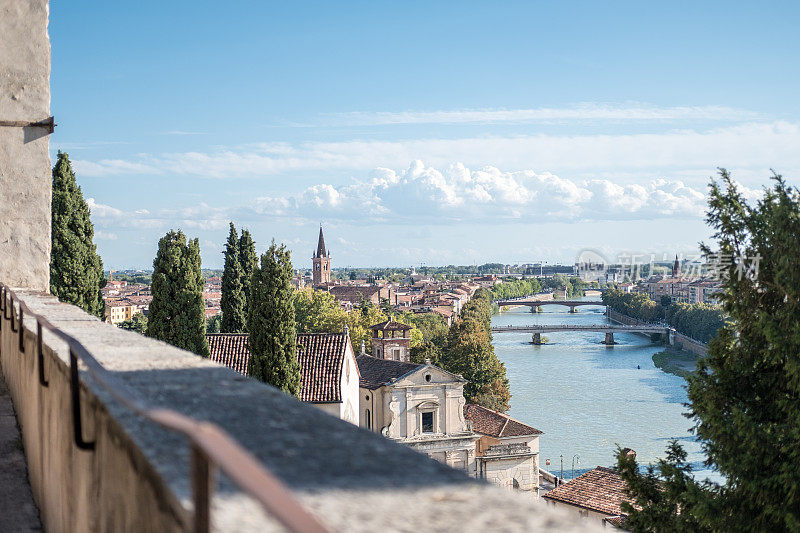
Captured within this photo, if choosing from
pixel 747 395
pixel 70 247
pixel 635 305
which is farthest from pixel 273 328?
pixel 635 305

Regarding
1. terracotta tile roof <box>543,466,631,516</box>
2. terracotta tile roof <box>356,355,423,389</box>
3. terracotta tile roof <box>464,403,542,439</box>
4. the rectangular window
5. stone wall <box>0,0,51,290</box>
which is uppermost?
stone wall <box>0,0,51,290</box>

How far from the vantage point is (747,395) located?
21.6 ft

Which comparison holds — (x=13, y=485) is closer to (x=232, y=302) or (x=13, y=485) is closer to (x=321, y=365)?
(x=321, y=365)

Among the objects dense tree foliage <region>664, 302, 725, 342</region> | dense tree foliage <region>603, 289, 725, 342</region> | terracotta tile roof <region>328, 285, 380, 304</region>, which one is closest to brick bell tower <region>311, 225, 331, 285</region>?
terracotta tile roof <region>328, 285, 380, 304</region>

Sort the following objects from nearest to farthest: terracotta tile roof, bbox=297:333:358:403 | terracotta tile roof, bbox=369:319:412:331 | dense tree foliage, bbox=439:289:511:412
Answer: terracotta tile roof, bbox=297:333:358:403 < terracotta tile roof, bbox=369:319:412:331 < dense tree foliage, bbox=439:289:511:412

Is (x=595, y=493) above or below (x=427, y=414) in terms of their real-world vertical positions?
below

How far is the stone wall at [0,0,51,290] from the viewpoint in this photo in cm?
625

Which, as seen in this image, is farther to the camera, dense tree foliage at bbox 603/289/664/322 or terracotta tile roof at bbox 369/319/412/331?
dense tree foliage at bbox 603/289/664/322

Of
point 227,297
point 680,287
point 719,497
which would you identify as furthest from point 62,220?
point 680,287

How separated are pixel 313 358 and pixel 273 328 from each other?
7.89 ft

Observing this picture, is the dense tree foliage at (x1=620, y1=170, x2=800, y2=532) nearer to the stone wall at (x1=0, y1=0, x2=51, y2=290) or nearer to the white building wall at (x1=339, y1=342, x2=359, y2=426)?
the stone wall at (x1=0, y1=0, x2=51, y2=290)

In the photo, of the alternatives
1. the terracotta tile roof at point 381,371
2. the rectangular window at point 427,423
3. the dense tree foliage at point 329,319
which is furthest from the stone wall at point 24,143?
the dense tree foliage at point 329,319

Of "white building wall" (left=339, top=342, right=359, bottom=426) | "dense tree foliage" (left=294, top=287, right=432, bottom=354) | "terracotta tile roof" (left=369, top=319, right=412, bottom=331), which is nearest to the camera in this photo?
"white building wall" (left=339, top=342, right=359, bottom=426)

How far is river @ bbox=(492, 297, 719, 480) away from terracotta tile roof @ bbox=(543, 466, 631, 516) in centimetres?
104
